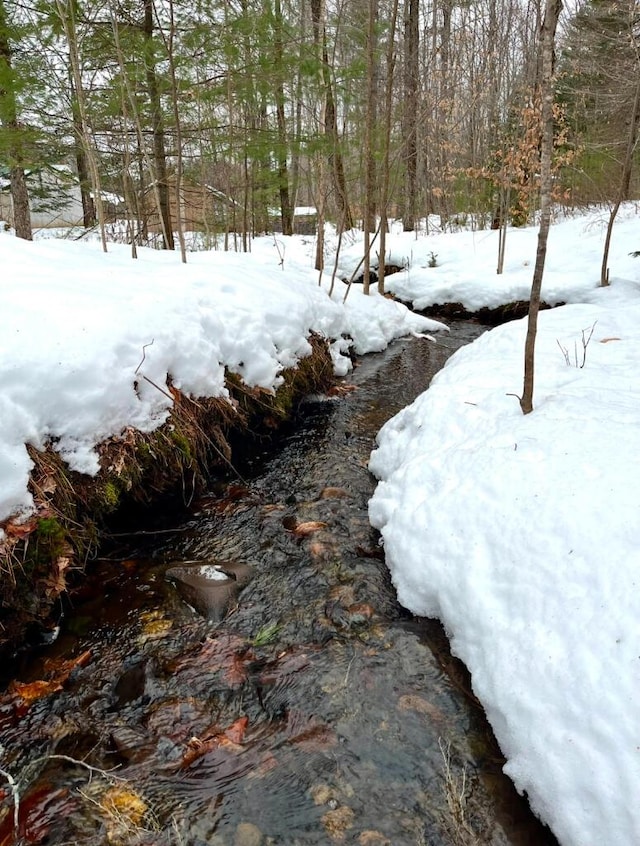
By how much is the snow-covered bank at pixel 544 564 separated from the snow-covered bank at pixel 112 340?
1.86 metres

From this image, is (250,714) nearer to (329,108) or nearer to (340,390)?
(340,390)

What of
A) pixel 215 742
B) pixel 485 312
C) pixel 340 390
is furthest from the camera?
pixel 485 312

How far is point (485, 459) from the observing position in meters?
2.97

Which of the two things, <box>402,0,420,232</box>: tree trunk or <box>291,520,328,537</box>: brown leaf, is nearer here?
<box>291,520,328,537</box>: brown leaf

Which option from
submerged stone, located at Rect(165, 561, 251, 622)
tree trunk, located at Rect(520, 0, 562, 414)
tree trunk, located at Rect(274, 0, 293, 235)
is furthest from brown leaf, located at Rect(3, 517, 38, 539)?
tree trunk, located at Rect(274, 0, 293, 235)

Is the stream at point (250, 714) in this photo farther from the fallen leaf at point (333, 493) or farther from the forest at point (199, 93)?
the forest at point (199, 93)

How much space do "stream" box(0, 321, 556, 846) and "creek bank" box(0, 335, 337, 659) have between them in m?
0.22

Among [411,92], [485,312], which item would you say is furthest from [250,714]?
[411,92]

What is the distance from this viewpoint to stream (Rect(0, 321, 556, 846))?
5.72ft

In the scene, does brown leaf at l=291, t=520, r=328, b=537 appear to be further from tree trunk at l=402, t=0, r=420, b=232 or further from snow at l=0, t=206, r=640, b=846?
tree trunk at l=402, t=0, r=420, b=232

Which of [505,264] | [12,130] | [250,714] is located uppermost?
[12,130]

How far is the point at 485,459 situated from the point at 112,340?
2661mm

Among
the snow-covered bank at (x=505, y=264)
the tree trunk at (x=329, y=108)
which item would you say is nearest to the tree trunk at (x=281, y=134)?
the tree trunk at (x=329, y=108)

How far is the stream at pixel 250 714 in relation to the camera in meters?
1.74
